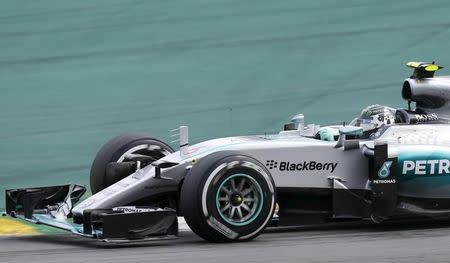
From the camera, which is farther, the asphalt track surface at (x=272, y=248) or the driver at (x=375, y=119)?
the driver at (x=375, y=119)

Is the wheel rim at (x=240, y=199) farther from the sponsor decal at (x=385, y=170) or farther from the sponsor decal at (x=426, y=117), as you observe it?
the sponsor decal at (x=426, y=117)

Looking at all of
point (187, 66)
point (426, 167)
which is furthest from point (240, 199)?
point (187, 66)

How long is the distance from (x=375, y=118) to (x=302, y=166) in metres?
1.28

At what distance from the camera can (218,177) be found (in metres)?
9.69

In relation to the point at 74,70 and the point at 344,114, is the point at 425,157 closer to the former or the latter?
the point at 344,114

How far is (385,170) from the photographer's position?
10438mm

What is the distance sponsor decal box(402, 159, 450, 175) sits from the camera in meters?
10.5

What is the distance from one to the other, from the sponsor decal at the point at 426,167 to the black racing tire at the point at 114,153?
2.42 m

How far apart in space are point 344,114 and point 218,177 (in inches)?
255

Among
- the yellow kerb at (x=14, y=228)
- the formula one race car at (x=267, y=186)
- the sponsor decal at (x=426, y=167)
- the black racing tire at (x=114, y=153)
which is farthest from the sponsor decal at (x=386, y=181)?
the yellow kerb at (x=14, y=228)

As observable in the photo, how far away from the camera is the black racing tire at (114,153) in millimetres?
11344

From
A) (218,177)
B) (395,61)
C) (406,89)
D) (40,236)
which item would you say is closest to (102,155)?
(40,236)

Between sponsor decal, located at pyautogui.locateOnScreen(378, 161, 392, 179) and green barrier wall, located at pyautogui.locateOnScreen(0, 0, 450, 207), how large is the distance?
4.50 m

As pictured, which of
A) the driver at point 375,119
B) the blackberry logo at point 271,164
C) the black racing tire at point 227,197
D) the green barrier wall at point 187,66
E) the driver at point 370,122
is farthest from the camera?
the green barrier wall at point 187,66
